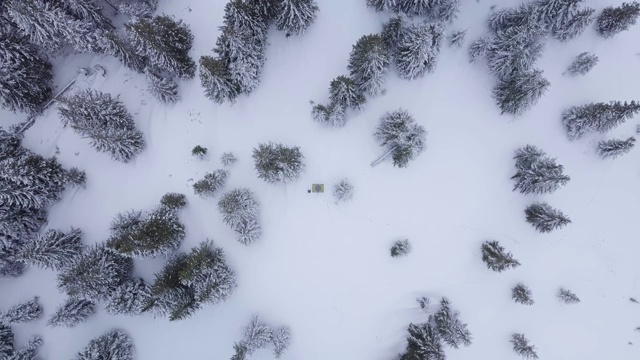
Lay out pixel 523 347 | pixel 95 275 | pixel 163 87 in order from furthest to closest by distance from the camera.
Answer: pixel 163 87 → pixel 523 347 → pixel 95 275

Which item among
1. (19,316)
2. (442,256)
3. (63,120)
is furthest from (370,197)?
(19,316)

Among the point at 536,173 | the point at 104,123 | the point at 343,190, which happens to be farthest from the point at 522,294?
the point at 104,123

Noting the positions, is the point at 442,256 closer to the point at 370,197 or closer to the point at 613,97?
the point at 370,197

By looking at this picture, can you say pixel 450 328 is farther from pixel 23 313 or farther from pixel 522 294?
pixel 23 313

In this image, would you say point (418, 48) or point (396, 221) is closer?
point (418, 48)

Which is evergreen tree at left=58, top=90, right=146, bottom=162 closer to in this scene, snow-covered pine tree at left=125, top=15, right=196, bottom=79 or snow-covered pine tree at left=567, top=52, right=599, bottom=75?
snow-covered pine tree at left=125, top=15, right=196, bottom=79

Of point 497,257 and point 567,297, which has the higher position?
point 497,257
